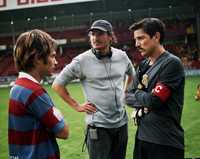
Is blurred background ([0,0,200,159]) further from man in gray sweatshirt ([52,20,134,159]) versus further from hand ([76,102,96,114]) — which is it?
hand ([76,102,96,114])

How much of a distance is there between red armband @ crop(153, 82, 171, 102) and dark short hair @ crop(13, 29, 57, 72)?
1062mm

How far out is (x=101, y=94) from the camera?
453 cm

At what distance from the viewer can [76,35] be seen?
42156 millimetres

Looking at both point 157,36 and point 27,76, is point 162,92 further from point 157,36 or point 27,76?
point 27,76

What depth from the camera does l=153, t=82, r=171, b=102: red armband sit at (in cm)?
348

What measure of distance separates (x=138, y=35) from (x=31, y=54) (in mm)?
1193

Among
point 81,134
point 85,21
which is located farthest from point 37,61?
point 85,21

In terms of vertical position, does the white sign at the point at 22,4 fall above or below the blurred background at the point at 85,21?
above

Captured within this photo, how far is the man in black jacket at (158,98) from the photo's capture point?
3531 mm

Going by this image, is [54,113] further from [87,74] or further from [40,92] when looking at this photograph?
[87,74]

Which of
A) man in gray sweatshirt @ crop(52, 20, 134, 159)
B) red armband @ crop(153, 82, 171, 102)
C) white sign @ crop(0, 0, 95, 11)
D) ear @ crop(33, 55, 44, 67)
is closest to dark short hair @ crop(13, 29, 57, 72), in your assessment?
ear @ crop(33, 55, 44, 67)

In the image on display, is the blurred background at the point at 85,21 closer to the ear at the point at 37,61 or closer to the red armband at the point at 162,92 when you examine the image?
the red armband at the point at 162,92

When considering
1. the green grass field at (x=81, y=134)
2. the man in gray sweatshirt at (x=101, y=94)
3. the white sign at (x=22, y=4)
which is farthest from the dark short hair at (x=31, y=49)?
the white sign at (x=22, y=4)

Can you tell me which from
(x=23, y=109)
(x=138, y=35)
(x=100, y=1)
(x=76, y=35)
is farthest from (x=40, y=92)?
(x=76, y=35)
